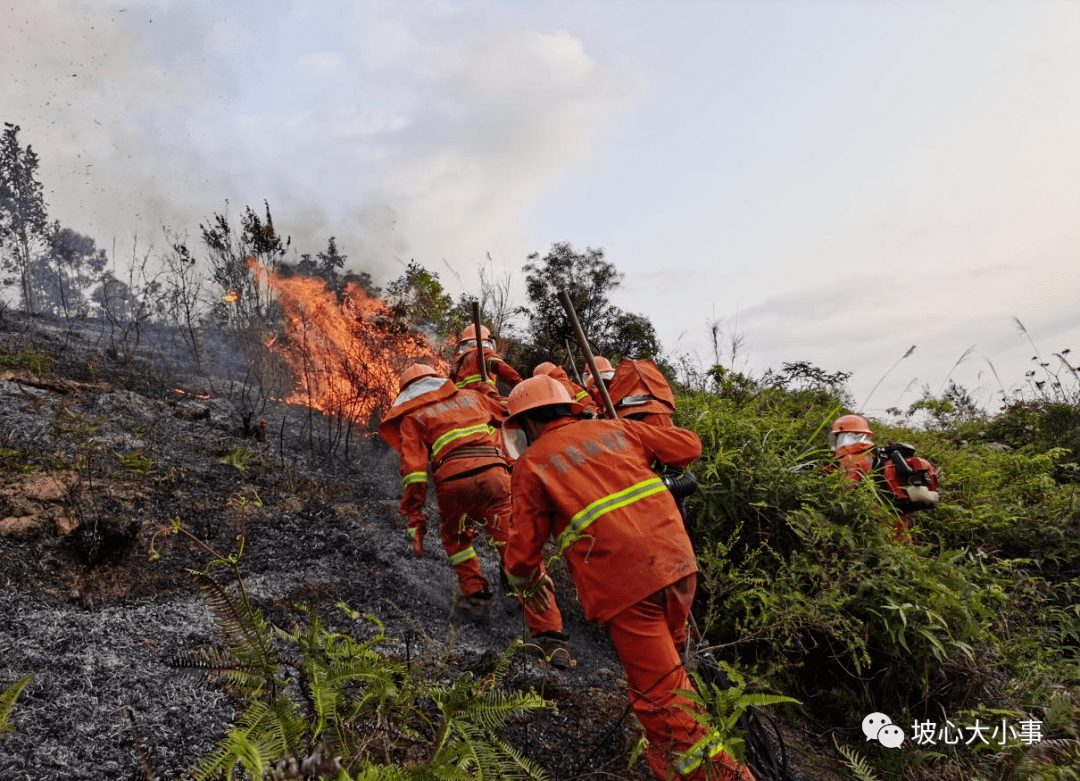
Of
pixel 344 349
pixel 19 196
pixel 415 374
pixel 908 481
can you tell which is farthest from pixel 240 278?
pixel 19 196

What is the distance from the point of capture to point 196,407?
26.6ft

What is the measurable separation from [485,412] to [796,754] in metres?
3.23

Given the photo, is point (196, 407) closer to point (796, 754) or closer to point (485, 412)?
point (485, 412)

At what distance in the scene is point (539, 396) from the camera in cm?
326

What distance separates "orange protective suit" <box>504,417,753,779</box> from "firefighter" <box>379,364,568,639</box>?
1341 mm

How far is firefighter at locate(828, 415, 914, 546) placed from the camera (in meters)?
4.27

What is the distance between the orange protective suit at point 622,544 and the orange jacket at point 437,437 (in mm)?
1483

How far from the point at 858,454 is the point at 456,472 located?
132 inches

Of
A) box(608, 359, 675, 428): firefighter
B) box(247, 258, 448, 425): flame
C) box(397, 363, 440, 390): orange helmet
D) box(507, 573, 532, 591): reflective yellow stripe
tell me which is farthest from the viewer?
box(247, 258, 448, 425): flame

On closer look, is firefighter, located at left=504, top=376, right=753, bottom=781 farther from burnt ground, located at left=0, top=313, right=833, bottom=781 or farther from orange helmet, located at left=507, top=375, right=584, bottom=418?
burnt ground, located at left=0, top=313, right=833, bottom=781

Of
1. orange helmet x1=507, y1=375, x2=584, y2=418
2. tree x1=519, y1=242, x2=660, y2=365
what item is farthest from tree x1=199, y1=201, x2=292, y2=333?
orange helmet x1=507, y1=375, x2=584, y2=418

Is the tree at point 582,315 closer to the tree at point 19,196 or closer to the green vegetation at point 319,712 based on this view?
the green vegetation at point 319,712

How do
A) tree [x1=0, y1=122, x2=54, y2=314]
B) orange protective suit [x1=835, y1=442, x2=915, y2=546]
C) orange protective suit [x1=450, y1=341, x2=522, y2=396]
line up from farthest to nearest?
tree [x1=0, y1=122, x2=54, y2=314], orange protective suit [x1=450, y1=341, x2=522, y2=396], orange protective suit [x1=835, y1=442, x2=915, y2=546]

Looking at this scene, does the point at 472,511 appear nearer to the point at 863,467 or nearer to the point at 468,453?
the point at 468,453
